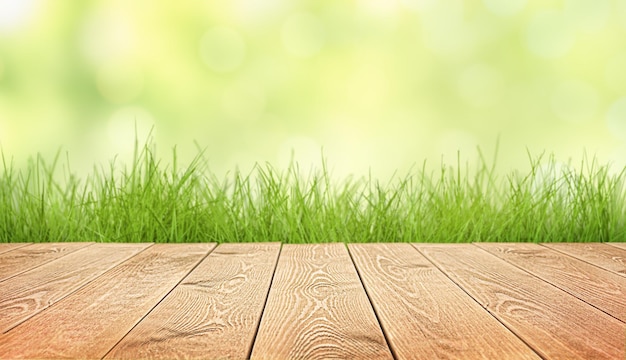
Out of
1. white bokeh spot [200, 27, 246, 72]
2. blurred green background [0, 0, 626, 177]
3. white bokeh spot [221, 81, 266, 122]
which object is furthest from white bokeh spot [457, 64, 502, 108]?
white bokeh spot [200, 27, 246, 72]

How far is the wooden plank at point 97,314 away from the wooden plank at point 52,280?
0.12 feet

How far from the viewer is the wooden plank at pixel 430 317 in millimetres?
1050

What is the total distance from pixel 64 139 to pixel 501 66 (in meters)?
2.14

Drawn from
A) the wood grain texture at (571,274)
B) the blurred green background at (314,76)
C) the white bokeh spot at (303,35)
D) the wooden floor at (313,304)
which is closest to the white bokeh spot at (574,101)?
the blurred green background at (314,76)

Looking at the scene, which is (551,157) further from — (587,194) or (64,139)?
(64,139)

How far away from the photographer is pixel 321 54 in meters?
2.89

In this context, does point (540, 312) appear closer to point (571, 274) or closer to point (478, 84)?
point (571, 274)

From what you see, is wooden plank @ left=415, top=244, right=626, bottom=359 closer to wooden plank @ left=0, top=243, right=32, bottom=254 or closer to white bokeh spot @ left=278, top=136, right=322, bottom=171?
white bokeh spot @ left=278, top=136, right=322, bottom=171

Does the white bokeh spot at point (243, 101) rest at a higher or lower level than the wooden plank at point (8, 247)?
higher

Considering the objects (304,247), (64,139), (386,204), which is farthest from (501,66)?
(64,139)

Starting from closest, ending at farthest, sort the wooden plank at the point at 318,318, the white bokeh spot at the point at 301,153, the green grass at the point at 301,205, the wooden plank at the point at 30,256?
the wooden plank at the point at 318,318 < the wooden plank at the point at 30,256 < the green grass at the point at 301,205 < the white bokeh spot at the point at 301,153

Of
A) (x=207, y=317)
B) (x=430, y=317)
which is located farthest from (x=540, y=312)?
(x=207, y=317)

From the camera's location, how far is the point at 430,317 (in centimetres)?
125

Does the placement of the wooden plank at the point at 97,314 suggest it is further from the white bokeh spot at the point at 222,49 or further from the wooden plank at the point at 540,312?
the white bokeh spot at the point at 222,49
